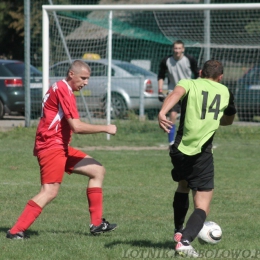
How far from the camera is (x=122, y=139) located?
49.0 feet

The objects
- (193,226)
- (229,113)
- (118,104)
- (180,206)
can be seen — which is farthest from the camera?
(118,104)

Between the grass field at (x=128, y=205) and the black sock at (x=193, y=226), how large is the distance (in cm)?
27

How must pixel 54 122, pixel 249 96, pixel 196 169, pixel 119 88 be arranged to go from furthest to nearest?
pixel 119 88
pixel 249 96
pixel 54 122
pixel 196 169

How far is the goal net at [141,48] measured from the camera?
1578cm

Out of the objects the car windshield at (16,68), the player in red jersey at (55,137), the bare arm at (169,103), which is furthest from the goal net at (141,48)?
the bare arm at (169,103)

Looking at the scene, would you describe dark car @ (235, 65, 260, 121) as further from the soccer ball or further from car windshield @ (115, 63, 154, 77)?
the soccer ball

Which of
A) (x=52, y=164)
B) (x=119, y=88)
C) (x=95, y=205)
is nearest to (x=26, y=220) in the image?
(x=52, y=164)

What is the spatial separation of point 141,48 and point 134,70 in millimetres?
683

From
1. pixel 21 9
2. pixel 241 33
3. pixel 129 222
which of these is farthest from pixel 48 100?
pixel 21 9

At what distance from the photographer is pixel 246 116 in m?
16.2

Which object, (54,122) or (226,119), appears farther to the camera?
(54,122)

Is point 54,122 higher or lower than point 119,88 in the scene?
higher

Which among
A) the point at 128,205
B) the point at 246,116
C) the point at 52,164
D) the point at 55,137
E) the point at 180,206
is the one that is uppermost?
the point at 55,137

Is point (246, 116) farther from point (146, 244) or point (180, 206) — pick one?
point (146, 244)
